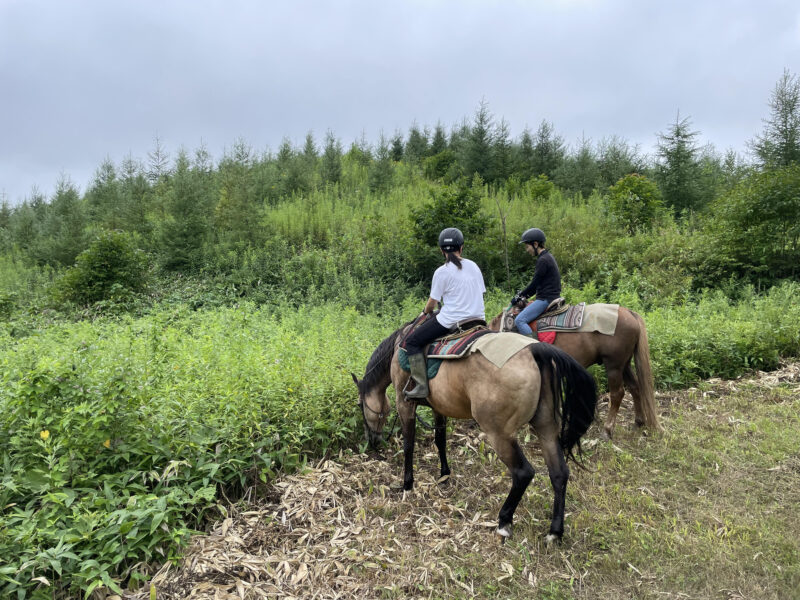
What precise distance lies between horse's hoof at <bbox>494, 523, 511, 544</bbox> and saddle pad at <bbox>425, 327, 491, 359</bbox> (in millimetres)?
1315

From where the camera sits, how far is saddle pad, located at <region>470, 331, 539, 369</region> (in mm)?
3225

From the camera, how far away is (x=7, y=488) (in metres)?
2.92

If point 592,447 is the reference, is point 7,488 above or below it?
above

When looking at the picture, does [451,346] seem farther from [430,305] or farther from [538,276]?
[538,276]

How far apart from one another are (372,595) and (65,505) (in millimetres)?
2129

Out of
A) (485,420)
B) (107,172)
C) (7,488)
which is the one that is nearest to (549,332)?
(485,420)

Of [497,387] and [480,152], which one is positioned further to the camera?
[480,152]

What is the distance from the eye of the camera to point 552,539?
313cm

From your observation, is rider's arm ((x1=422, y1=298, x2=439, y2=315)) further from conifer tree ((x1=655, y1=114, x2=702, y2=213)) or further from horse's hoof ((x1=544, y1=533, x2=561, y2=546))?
conifer tree ((x1=655, y1=114, x2=702, y2=213))

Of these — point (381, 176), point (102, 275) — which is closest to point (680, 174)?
point (381, 176)

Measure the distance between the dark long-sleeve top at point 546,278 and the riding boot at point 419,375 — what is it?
2287 mm

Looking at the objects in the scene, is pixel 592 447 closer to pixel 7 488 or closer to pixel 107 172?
pixel 7 488

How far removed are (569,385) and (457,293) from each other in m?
1.16

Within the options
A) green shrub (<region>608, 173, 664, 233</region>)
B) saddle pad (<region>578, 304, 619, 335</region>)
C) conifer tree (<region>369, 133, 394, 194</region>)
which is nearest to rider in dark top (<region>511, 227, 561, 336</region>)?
saddle pad (<region>578, 304, 619, 335</region>)
